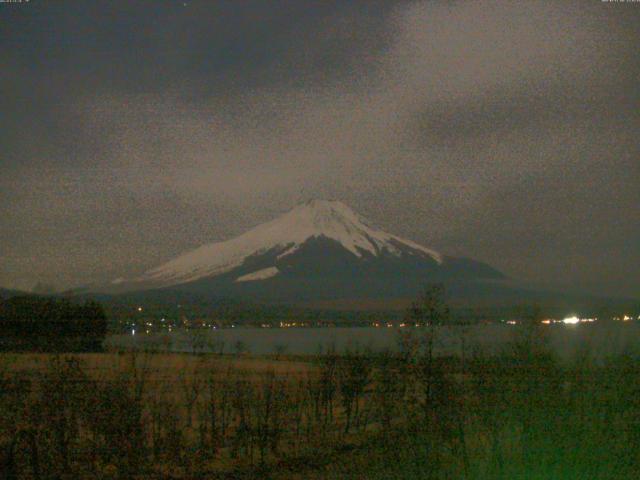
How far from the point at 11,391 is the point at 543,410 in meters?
6.85

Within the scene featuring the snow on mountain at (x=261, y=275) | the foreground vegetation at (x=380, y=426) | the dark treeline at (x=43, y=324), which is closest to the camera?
the foreground vegetation at (x=380, y=426)

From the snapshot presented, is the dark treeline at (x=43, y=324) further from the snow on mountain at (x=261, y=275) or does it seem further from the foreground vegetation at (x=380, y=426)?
the snow on mountain at (x=261, y=275)

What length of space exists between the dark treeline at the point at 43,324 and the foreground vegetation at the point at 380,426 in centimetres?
756

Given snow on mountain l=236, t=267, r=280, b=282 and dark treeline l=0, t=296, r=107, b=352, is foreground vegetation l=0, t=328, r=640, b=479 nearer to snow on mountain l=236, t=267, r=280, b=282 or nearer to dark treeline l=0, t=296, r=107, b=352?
dark treeline l=0, t=296, r=107, b=352

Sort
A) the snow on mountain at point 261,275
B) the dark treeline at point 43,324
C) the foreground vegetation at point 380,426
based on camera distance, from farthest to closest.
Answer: the snow on mountain at point 261,275
the dark treeline at point 43,324
the foreground vegetation at point 380,426

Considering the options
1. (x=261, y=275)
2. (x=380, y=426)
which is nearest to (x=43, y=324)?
(x=380, y=426)

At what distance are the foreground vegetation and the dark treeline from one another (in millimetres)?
7564

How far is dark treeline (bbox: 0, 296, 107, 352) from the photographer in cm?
2148

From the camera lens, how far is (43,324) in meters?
23.6

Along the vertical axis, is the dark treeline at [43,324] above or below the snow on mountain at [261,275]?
below

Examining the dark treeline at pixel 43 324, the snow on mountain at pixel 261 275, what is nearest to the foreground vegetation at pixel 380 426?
the dark treeline at pixel 43 324

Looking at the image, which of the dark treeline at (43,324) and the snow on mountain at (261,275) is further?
the snow on mountain at (261,275)

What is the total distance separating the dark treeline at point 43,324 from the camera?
2148 centimetres

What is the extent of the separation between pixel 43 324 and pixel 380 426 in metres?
16.5
